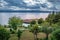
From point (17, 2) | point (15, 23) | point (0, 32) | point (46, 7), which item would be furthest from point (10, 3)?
point (0, 32)

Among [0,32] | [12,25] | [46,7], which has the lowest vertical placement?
[46,7]

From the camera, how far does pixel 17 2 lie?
2248 inches

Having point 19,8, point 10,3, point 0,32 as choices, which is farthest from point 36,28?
point 10,3

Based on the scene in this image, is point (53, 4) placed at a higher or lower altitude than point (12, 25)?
lower

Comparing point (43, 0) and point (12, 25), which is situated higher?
point (12, 25)

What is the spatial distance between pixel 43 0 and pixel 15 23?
47.8 meters

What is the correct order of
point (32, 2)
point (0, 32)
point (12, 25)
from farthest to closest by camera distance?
point (32, 2) → point (12, 25) → point (0, 32)

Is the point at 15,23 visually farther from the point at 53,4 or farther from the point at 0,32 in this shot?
the point at 53,4

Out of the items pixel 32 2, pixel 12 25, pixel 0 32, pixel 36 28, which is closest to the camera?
pixel 0 32

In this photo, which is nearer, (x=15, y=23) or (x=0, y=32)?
(x=0, y=32)

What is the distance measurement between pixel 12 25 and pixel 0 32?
16.5ft

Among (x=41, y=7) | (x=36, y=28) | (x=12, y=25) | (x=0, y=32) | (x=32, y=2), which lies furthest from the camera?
(x=32, y=2)

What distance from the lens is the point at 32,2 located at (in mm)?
58156

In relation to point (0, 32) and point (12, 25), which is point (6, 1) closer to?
point (12, 25)
